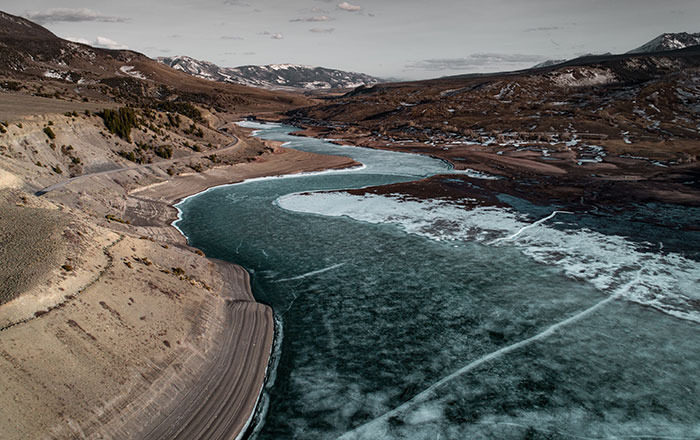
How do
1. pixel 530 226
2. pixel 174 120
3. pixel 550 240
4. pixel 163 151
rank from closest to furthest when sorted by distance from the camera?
pixel 550 240
pixel 530 226
pixel 163 151
pixel 174 120

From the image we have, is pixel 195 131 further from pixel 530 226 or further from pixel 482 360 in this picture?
pixel 482 360

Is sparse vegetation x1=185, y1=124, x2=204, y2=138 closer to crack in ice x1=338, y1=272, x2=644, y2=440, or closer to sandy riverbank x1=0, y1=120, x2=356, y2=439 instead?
sandy riverbank x1=0, y1=120, x2=356, y2=439

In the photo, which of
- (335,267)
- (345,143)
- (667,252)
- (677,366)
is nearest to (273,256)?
(335,267)

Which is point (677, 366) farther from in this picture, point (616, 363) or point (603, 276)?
point (603, 276)

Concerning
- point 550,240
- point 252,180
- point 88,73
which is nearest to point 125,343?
point 550,240

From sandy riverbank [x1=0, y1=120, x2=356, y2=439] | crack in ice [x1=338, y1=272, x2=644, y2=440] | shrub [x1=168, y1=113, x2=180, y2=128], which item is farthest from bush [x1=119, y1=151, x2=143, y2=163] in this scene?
crack in ice [x1=338, y1=272, x2=644, y2=440]

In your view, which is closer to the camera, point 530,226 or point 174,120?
point 530,226

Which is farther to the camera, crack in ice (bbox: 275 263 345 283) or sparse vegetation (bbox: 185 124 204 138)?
sparse vegetation (bbox: 185 124 204 138)
